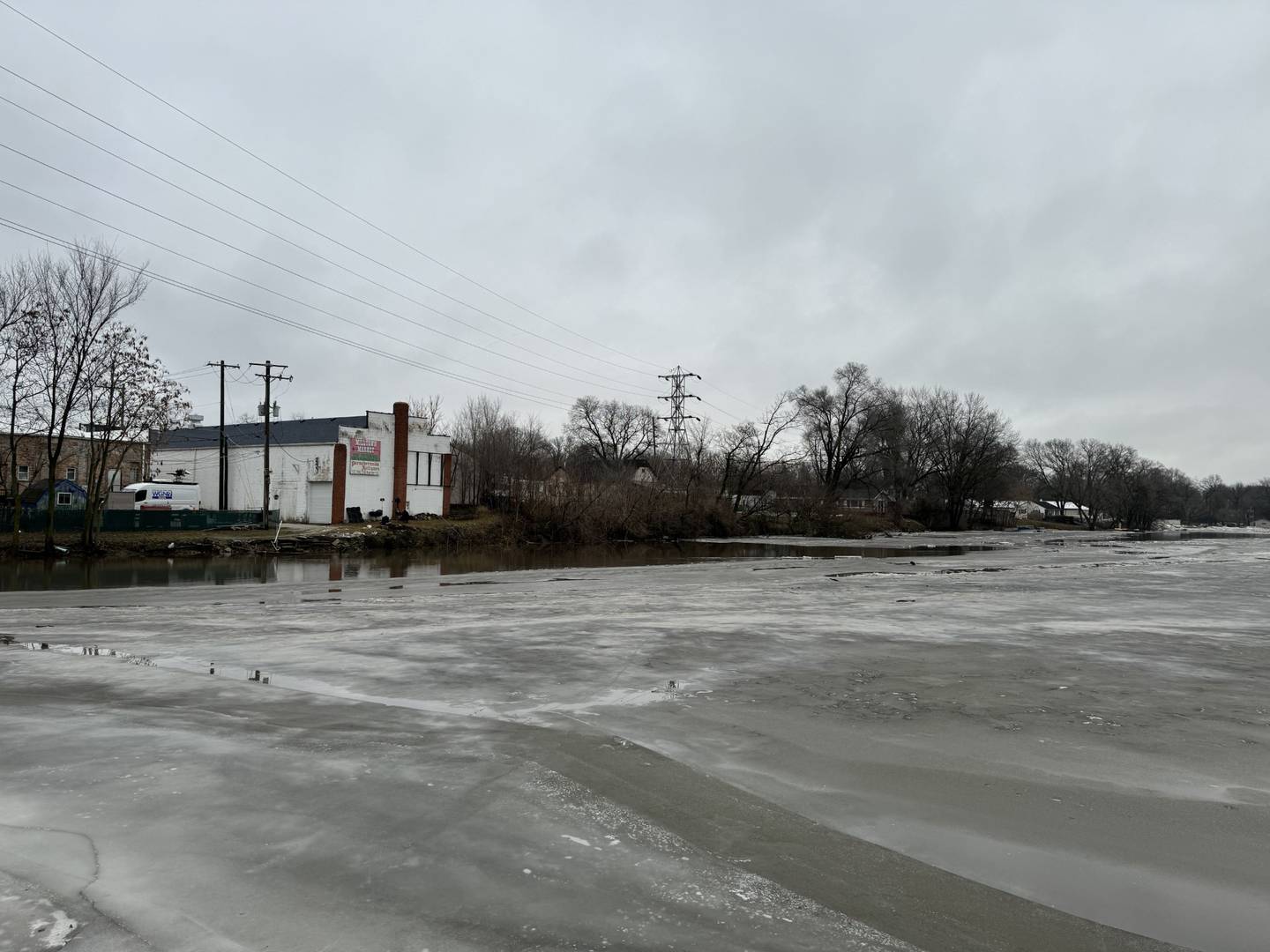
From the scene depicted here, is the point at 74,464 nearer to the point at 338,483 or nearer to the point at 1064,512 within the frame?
the point at 338,483

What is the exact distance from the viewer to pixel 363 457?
52031mm

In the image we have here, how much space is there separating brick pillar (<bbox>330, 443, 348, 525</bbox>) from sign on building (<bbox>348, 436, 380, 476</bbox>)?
0.50 m

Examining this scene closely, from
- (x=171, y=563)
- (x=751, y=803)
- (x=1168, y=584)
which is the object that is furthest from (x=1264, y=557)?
(x=171, y=563)

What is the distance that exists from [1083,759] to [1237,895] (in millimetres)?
2426

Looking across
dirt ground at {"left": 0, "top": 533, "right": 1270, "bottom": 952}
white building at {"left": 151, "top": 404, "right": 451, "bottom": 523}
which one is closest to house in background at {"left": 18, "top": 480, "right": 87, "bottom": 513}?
white building at {"left": 151, "top": 404, "right": 451, "bottom": 523}

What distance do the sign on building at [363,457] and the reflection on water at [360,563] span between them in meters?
11.3

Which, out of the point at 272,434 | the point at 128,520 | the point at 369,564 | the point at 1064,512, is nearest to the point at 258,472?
the point at 272,434

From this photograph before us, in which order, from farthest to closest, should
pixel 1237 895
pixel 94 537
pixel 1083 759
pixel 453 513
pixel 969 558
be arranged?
pixel 453 513
pixel 969 558
pixel 94 537
pixel 1083 759
pixel 1237 895

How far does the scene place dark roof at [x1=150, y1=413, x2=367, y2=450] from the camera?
5188 cm

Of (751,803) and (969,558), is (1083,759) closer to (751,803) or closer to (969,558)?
(751,803)

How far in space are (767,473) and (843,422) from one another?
18768 mm

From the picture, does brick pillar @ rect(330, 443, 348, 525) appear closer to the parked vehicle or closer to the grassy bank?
the grassy bank

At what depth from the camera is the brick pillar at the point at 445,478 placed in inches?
2223

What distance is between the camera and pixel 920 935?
387 cm
